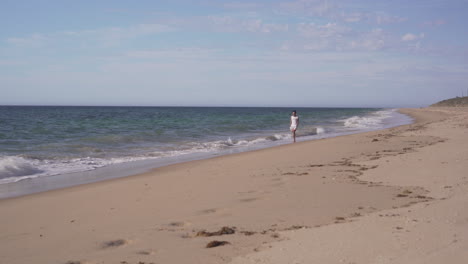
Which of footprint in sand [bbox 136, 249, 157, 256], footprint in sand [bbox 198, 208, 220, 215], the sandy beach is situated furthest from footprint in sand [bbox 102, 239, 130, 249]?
footprint in sand [bbox 198, 208, 220, 215]

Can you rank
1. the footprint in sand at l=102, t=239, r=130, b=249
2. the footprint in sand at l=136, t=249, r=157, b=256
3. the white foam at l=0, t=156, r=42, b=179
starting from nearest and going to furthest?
1. the footprint in sand at l=136, t=249, r=157, b=256
2. the footprint in sand at l=102, t=239, r=130, b=249
3. the white foam at l=0, t=156, r=42, b=179

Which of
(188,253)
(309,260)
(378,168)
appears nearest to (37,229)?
(188,253)

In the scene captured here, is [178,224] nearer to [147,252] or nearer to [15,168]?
[147,252]

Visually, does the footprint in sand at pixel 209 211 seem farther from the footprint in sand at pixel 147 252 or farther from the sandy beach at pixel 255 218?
the footprint in sand at pixel 147 252

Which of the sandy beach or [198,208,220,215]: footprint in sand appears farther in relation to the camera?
[198,208,220,215]: footprint in sand

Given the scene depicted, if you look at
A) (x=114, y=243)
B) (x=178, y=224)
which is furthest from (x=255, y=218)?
(x=114, y=243)

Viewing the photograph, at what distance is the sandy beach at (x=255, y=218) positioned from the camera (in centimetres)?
405

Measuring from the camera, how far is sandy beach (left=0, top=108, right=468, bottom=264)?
13.3 ft

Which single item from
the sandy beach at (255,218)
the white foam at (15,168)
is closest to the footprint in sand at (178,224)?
the sandy beach at (255,218)

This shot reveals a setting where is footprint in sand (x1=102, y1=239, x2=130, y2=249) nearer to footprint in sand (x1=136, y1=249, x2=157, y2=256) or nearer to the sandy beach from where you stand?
the sandy beach

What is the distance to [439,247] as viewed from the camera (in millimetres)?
3793

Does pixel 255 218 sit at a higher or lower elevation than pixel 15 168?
higher

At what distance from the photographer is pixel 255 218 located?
17.9 ft

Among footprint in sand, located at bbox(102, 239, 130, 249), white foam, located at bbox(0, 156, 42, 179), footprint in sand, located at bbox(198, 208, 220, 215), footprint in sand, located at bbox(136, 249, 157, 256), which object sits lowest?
white foam, located at bbox(0, 156, 42, 179)
